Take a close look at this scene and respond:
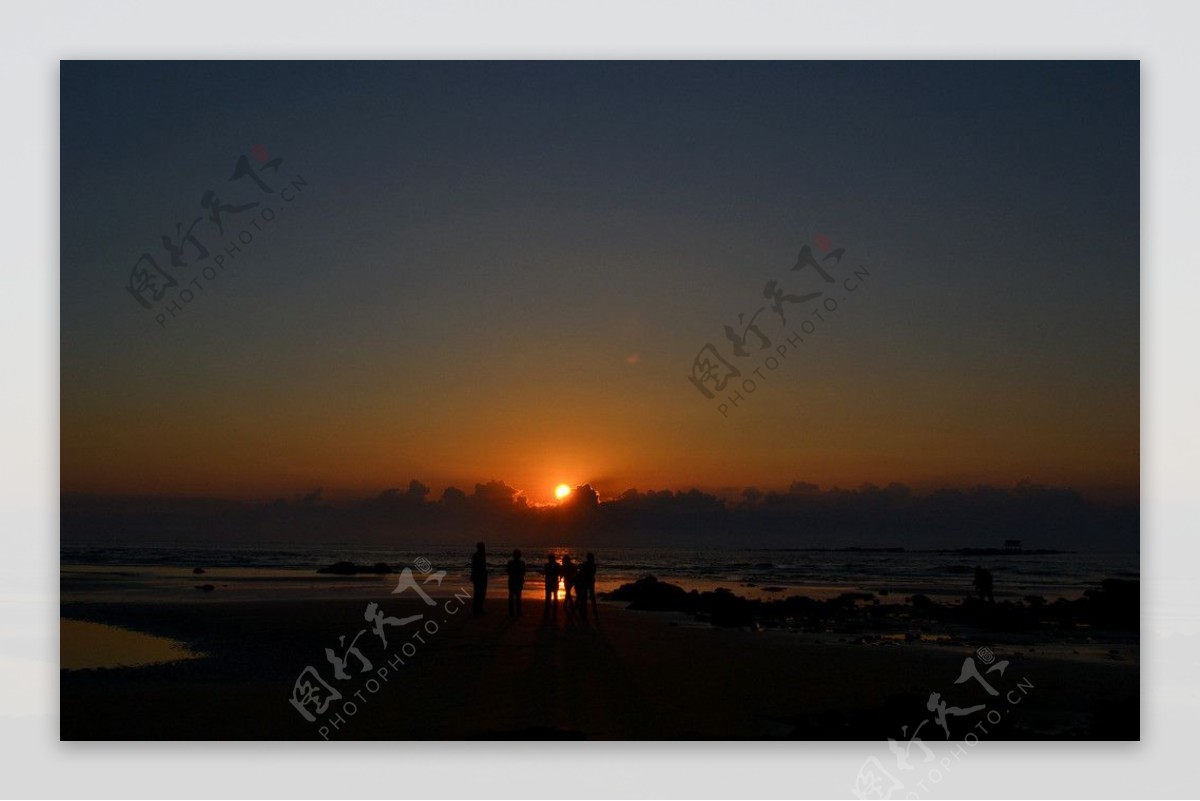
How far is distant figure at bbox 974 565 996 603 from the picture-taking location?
6430 mm

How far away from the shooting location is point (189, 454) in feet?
20.4

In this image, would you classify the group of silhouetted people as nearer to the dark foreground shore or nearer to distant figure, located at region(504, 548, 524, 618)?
distant figure, located at region(504, 548, 524, 618)

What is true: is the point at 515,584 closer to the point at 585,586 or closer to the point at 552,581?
the point at 552,581

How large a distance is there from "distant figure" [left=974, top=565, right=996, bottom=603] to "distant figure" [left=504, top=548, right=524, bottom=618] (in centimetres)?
287

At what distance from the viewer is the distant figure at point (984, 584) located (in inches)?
253

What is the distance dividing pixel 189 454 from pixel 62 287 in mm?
1083

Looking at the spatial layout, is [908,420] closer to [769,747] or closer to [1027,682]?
[1027,682]

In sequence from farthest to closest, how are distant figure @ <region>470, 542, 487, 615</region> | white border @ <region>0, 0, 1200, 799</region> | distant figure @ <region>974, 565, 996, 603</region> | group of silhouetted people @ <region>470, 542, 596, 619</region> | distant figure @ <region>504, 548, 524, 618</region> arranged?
distant figure @ <region>504, 548, 524, 618</region>, group of silhouetted people @ <region>470, 542, 596, 619</region>, distant figure @ <region>470, 542, 487, 615</region>, distant figure @ <region>974, 565, 996, 603</region>, white border @ <region>0, 0, 1200, 799</region>

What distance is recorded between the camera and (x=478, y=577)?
7039mm

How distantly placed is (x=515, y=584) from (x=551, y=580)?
281 mm

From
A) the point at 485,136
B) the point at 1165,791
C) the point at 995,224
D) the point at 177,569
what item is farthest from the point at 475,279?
the point at 1165,791

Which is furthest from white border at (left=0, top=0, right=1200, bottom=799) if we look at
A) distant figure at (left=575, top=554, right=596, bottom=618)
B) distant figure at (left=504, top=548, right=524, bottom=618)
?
distant figure at (left=504, top=548, right=524, bottom=618)

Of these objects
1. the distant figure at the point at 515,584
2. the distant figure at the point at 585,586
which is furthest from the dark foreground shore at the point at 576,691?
the distant figure at the point at 515,584

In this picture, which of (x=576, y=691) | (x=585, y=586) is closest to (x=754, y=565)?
(x=585, y=586)
